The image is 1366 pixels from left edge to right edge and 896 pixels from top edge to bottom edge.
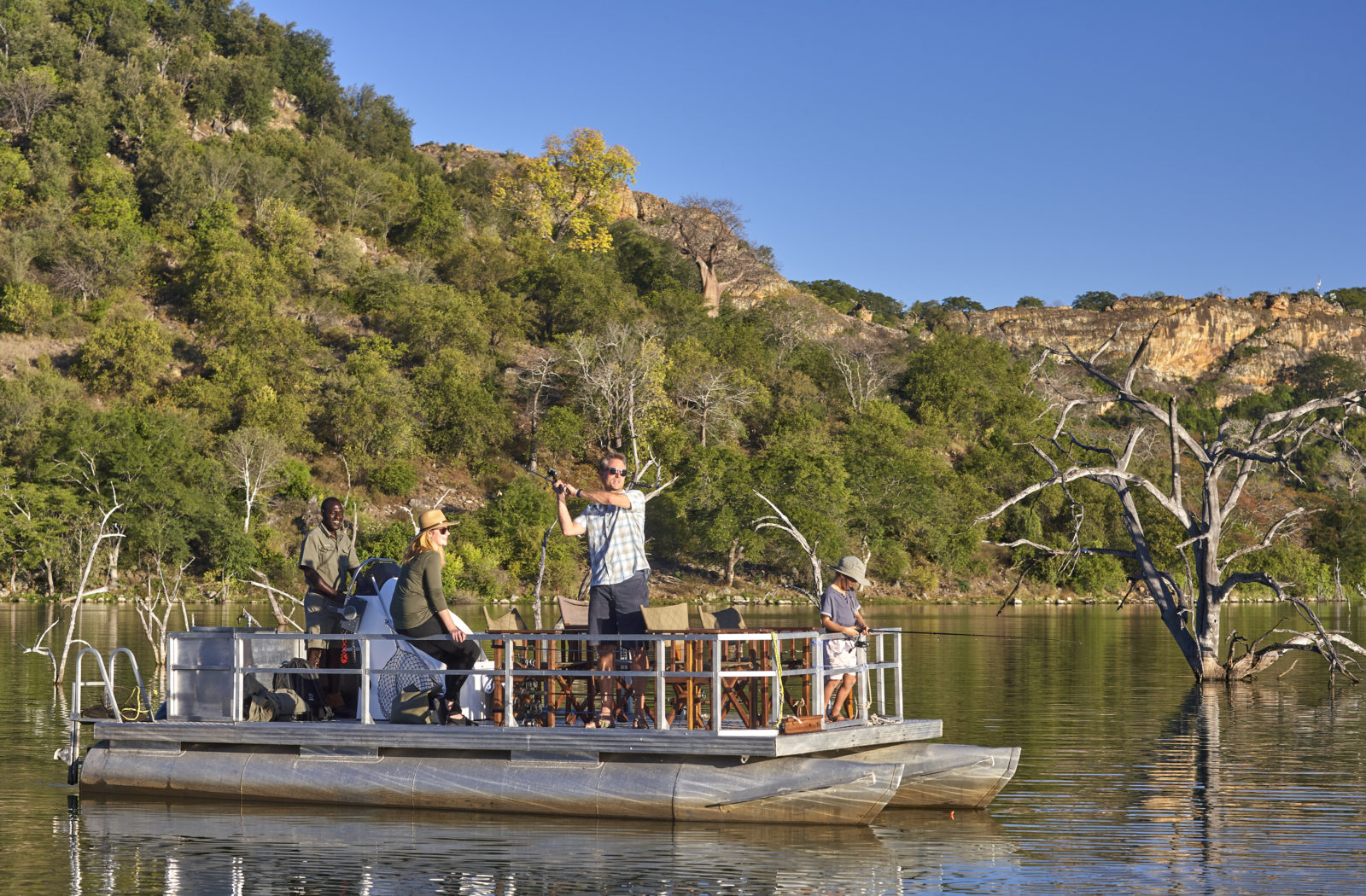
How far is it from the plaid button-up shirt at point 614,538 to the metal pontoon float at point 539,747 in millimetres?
683

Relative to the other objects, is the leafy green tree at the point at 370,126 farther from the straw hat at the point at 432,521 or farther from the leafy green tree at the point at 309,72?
the straw hat at the point at 432,521

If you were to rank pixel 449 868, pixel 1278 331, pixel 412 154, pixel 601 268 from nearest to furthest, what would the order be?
pixel 449 868
pixel 601 268
pixel 412 154
pixel 1278 331

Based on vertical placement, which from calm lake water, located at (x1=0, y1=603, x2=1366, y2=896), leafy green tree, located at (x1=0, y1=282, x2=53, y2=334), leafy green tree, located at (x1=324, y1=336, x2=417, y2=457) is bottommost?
calm lake water, located at (x1=0, y1=603, x2=1366, y2=896)

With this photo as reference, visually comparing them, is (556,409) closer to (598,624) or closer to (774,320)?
(774,320)

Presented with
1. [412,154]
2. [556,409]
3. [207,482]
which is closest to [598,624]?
[207,482]

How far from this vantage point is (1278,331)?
17050 centimetres

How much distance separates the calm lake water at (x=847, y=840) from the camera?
9.56 m

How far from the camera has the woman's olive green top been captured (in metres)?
11.8

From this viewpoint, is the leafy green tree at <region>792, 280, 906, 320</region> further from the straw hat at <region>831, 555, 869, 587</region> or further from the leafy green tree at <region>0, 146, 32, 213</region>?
the straw hat at <region>831, 555, 869, 587</region>

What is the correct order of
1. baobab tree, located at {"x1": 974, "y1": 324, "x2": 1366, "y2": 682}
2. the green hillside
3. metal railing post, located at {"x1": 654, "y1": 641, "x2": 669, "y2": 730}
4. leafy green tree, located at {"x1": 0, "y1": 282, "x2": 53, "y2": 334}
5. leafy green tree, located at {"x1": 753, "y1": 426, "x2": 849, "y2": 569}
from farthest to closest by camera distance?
leafy green tree, located at {"x1": 0, "y1": 282, "x2": 53, "y2": 334} → leafy green tree, located at {"x1": 753, "y1": 426, "x2": 849, "y2": 569} → the green hillside → baobab tree, located at {"x1": 974, "y1": 324, "x2": 1366, "y2": 682} → metal railing post, located at {"x1": 654, "y1": 641, "x2": 669, "y2": 730}

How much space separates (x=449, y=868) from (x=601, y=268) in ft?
289

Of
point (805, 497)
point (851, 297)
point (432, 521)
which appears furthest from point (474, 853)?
point (851, 297)

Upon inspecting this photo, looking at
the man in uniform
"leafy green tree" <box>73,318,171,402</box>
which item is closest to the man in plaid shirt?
the man in uniform

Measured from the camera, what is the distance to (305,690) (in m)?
13.3
